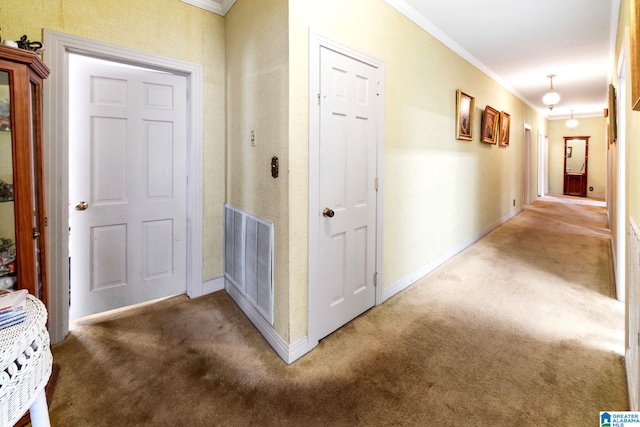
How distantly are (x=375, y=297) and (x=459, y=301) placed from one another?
78 centimetres

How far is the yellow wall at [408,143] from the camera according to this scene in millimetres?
1886

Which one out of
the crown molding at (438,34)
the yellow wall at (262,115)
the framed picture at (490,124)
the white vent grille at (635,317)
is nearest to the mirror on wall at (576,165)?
the crown molding at (438,34)

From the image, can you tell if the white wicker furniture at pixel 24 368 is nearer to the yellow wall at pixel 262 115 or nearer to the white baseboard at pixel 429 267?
the yellow wall at pixel 262 115

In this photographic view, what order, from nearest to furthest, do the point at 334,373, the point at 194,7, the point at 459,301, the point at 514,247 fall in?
the point at 334,373 → the point at 194,7 → the point at 459,301 → the point at 514,247

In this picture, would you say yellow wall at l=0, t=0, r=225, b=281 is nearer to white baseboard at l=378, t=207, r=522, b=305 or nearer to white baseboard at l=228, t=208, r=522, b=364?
white baseboard at l=228, t=208, r=522, b=364

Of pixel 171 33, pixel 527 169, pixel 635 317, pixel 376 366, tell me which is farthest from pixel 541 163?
pixel 171 33

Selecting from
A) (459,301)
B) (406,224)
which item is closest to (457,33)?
(406,224)

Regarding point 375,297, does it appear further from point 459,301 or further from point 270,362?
point 270,362

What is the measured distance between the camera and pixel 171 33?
240 cm

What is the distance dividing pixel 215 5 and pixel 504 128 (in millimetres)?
5089

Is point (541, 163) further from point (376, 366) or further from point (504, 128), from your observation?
point (376, 366)

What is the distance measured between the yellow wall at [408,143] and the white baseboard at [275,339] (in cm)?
7

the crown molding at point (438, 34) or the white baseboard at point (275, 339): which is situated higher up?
the crown molding at point (438, 34)

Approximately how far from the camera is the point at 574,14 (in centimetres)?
292
